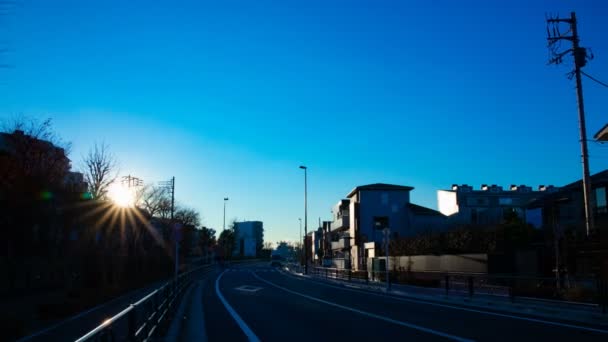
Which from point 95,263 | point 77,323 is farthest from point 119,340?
point 95,263

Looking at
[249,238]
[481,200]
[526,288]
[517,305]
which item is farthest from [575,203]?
[249,238]

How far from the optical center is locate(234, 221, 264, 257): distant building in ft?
470

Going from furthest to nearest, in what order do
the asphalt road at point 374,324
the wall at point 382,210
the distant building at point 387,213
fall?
the wall at point 382,210 → the distant building at point 387,213 → the asphalt road at point 374,324

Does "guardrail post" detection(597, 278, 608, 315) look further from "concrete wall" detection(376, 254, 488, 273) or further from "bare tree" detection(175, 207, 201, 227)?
"bare tree" detection(175, 207, 201, 227)

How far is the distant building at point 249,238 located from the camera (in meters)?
143

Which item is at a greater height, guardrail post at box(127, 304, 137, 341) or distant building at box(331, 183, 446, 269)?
distant building at box(331, 183, 446, 269)

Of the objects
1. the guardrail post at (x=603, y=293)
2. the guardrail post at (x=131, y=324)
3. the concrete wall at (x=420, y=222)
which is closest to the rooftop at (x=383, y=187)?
the concrete wall at (x=420, y=222)

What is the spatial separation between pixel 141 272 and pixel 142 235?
25.7ft

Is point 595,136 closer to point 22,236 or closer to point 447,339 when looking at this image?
point 447,339

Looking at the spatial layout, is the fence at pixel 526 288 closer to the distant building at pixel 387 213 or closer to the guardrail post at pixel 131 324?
the guardrail post at pixel 131 324

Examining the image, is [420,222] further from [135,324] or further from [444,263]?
[135,324]

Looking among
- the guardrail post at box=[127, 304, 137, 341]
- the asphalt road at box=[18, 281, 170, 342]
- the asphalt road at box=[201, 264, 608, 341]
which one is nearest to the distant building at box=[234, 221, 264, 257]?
the asphalt road at box=[18, 281, 170, 342]

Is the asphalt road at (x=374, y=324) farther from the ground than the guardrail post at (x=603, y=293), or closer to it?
closer to it

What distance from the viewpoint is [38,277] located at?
3672cm
